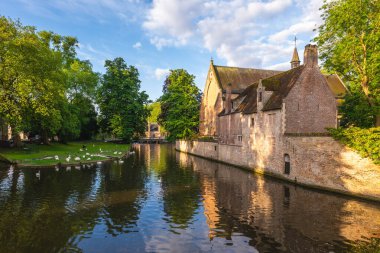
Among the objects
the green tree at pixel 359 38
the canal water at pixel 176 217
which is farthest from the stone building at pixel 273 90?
the canal water at pixel 176 217

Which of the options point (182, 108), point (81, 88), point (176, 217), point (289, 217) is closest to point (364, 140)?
point (289, 217)

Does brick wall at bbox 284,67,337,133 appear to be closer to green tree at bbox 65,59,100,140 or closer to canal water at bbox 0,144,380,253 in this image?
canal water at bbox 0,144,380,253

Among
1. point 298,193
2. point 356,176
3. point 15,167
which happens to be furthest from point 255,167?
point 15,167

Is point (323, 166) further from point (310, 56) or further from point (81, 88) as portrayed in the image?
point (81, 88)

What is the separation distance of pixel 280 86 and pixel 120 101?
3997 centimetres

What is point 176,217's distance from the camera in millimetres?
16328

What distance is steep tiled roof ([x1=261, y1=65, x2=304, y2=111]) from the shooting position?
30312mm

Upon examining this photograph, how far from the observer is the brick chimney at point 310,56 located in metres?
30.4

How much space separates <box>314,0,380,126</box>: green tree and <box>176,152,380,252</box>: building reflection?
11366 mm

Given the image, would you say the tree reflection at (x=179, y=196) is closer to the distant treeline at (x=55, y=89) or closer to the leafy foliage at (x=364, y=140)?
the leafy foliage at (x=364, y=140)

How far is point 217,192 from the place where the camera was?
2283cm

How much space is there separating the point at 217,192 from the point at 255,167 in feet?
42.6

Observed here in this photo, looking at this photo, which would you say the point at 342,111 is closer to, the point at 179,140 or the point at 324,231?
the point at 324,231

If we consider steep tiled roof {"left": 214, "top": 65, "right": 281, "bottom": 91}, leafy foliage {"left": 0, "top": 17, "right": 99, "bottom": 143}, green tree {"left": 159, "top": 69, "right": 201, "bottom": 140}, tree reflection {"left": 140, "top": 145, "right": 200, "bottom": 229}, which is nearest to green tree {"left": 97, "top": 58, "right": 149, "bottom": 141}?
green tree {"left": 159, "top": 69, "right": 201, "bottom": 140}
